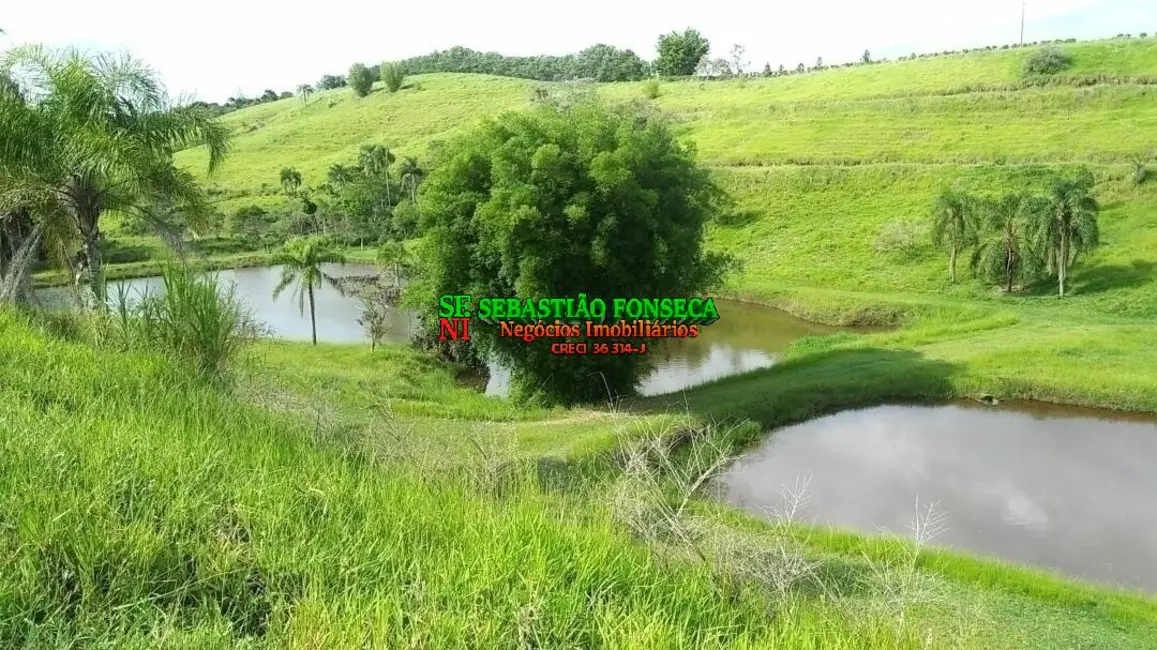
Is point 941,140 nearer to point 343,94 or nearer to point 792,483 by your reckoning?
point 792,483

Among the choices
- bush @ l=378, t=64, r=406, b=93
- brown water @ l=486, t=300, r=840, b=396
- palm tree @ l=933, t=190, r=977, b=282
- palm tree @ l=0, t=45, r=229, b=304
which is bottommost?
brown water @ l=486, t=300, r=840, b=396

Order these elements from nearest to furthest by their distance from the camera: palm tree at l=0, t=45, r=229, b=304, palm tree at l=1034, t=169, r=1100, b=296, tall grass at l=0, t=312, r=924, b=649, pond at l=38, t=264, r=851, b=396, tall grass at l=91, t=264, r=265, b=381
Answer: tall grass at l=0, t=312, r=924, b=649
tall grass at l=91, t=264, r=265, b=381
palm tree at l=0, t=45, r=229, b=304
pond at l=38, t=264, r=851, b=396
palm tree at l=1034, t=169, r=1100, b=296

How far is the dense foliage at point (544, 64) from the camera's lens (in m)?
129

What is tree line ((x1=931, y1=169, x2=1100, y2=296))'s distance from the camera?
2929 cm

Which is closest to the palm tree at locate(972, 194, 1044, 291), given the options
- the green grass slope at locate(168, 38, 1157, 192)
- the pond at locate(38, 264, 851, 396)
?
the pond at locate(38, 264, 851, 396)

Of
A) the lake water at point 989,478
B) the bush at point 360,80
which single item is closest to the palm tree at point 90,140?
the lake water at point 989,478

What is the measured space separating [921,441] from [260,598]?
1634 cm

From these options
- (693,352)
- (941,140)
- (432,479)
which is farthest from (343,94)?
(432,479)

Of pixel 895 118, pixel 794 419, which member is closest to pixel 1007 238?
pixel 794 419

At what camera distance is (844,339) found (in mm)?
27094

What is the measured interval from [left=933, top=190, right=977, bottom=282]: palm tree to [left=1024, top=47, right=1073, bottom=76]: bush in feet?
99.9

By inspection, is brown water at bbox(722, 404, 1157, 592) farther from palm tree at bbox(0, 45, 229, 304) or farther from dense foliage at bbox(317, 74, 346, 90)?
dense foliage at bbox(317, 74, 346, 90)

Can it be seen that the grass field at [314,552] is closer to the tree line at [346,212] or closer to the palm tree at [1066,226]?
the palm tree at [1066,226]

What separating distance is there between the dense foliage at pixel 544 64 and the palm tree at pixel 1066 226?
99548 mm
